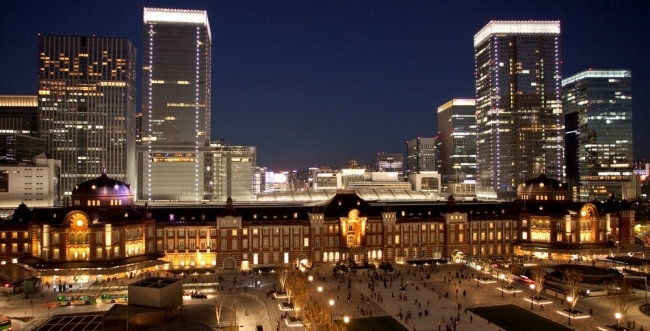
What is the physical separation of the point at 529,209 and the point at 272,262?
58.3 metres

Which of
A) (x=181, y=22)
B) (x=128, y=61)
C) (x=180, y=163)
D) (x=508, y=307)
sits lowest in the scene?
(x=508, y=307)

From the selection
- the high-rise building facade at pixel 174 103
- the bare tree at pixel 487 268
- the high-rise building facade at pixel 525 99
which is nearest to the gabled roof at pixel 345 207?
the bare tree at pixel 487 268

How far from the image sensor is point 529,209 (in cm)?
10825

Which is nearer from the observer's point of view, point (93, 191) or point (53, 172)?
point (93, 191)

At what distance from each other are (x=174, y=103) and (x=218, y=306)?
13343 centimetres

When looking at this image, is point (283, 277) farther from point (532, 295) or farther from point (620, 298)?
point (620, 298)

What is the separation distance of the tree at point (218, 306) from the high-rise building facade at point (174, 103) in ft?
399

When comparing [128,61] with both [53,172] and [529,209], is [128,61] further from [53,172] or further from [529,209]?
[529,209]

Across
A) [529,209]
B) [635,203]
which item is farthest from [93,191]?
[635,203]

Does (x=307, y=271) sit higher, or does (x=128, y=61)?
(x=128, y=61)

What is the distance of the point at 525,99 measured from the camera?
190m

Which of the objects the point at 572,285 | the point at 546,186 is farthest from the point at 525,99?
the point at 572,285

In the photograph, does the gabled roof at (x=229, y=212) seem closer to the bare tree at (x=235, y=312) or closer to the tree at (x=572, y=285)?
the bare tree at (x=235, y=312)

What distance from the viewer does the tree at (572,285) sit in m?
63.9
